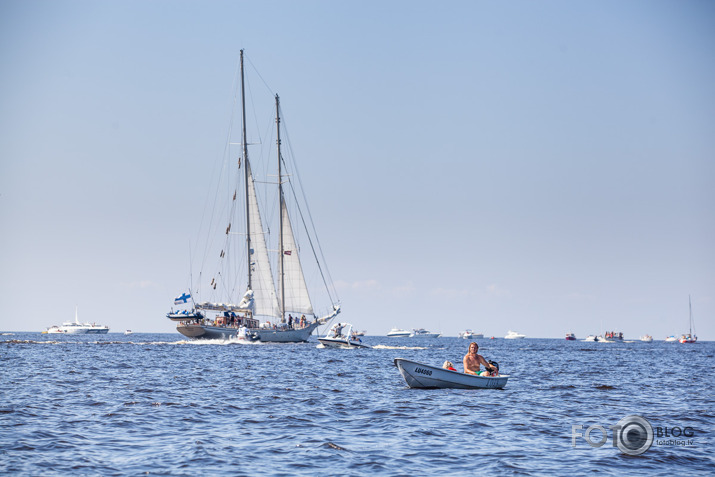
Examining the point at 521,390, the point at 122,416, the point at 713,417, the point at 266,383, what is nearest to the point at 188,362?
the point at 266,383

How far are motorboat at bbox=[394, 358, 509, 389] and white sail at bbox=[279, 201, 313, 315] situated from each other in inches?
2714

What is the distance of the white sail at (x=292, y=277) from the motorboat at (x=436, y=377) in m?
68.9

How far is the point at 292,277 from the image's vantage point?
105m

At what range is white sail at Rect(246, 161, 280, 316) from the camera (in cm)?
10425

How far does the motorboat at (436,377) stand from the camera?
117 feet

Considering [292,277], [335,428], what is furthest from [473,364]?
[292,277]

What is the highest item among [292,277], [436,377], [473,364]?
[292,277]

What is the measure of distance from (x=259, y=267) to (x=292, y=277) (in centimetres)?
488

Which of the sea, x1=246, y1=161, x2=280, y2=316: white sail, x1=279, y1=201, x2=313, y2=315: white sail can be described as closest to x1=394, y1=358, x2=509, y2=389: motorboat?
the sea

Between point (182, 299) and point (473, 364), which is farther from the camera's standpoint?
point (182, 299)

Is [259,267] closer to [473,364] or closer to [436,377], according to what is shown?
[473,364]

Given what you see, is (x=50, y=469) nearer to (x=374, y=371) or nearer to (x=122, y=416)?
(x=122, y=416)

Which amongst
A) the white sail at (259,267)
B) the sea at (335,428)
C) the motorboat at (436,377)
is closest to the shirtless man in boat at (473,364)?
the motorboat at (436,377)

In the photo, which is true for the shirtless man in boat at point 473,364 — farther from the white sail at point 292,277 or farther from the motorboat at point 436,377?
the white sail at point 292,277
